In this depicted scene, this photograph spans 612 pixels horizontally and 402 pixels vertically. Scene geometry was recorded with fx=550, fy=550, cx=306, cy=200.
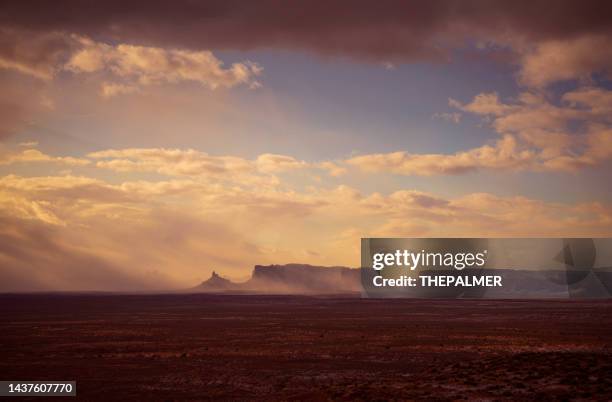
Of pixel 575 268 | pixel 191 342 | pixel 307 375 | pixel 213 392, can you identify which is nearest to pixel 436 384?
pixel 307 375

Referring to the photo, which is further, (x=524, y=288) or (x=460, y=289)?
(x=524, y=288)

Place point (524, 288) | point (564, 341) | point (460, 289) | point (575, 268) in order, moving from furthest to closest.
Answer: point (524, 288)
point (575, 268)
point (460, 289)
point (564, 341)

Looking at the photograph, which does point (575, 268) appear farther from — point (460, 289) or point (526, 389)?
point (526, 389)

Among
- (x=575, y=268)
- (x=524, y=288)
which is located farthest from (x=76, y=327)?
(x=524, y=288)

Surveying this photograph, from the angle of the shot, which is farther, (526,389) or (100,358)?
(100,358)

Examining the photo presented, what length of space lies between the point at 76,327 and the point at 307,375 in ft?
91.4

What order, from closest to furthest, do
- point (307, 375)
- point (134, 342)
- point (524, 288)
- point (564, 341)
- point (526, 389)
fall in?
point (526, 389) < point (307, 375) < point (564, 341) < point (134, 342) < point (524, 288)

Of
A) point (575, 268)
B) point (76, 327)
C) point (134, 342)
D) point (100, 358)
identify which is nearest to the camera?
point (100, 358)

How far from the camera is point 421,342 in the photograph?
1174 inches

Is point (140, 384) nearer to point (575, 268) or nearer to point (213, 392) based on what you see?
point (213, 392)

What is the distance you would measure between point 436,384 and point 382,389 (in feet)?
6.71

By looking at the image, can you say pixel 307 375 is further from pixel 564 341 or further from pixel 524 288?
pixel 524 288

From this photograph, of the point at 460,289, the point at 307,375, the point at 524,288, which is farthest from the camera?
the point at 524,288

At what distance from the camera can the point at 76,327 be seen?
41875mm
